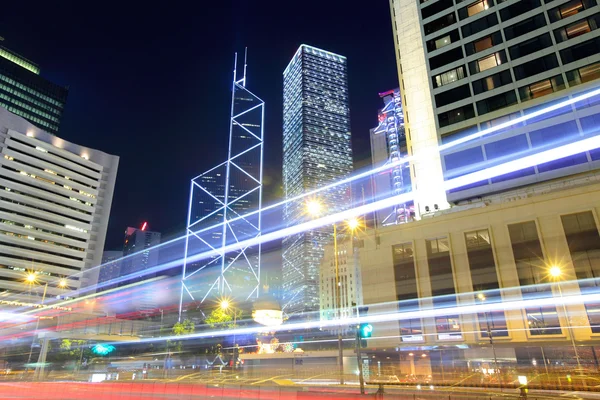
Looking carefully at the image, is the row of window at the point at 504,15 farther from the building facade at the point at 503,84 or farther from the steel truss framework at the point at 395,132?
the steel truss framework at the point at 395,132

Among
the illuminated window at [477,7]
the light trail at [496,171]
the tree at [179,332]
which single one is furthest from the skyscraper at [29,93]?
the illuminated window at [477,7]

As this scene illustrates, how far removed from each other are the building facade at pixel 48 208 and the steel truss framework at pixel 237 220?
5819 cm

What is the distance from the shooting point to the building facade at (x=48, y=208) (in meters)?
125

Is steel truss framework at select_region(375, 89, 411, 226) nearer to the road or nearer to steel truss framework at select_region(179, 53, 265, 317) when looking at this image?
steel truss framework at select_region(179, 53, 265, 317)

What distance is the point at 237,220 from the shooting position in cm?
9856

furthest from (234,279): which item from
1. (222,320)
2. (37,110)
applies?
(37,110)

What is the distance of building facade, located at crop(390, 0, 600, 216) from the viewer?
42.8m

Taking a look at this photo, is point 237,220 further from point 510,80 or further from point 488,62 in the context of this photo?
point 510,80

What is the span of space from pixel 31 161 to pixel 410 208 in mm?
124212

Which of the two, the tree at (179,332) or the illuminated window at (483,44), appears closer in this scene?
the illuminated window at (483,44)

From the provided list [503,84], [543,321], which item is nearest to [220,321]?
[543,321]

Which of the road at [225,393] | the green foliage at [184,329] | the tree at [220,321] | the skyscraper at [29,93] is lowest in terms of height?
the road at [225,393]

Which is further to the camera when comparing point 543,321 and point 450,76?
point 450,76

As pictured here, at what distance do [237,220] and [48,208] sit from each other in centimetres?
7822
